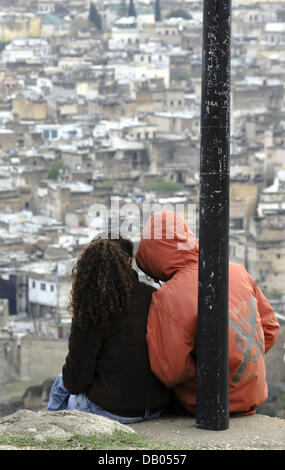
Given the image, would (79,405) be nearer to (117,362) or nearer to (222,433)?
(117,362)

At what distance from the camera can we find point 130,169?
3484 cm

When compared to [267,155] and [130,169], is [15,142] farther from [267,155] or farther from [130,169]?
[267,155]

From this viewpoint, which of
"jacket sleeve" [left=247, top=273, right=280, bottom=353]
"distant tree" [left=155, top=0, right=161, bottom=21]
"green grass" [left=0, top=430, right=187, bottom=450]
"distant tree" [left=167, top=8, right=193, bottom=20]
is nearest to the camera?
"green grass" [left=0, top=430, right=187, bottom=450]

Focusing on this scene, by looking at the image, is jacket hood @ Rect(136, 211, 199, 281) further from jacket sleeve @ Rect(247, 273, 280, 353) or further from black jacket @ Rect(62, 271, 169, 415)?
jacket sleeve @ Rect(247, 273, 280, 353)

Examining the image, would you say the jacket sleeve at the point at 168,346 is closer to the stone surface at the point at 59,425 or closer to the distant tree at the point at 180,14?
the stone surface at the point at 59,425

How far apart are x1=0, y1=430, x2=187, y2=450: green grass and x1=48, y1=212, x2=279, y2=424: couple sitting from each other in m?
0.24

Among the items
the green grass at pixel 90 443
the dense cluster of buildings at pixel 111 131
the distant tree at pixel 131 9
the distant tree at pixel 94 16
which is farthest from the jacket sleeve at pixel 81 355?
the distant tree at pixel 131 9

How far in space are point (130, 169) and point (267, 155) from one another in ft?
10.3

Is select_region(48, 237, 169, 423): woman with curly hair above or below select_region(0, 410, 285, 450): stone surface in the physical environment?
above

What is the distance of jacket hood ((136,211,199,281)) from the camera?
12.7 ft

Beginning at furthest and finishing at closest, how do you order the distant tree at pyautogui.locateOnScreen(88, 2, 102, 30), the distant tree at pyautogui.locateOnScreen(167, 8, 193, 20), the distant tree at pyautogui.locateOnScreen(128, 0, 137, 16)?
the distant tree at pyautogui.locateOnScreen(167, 8, 193, 20) → the distant tree at pyautogui.locateOnScreen(128, 0, 137, 16) → the distant tree at pyautogui.locateOnScreen(88, 2, 102, 30)

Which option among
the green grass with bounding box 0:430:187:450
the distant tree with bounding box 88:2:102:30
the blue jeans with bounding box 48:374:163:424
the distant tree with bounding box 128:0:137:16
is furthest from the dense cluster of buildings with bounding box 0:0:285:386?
the green grass with bounding box 0:430:187:450

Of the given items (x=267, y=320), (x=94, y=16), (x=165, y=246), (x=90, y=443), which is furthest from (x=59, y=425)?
(x=94, y=16)

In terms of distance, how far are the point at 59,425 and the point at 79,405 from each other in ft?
0.75
